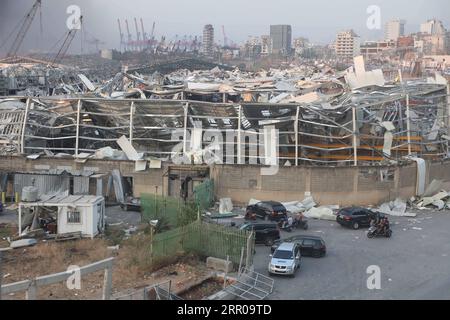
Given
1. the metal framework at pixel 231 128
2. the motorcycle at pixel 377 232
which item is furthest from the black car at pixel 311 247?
Result: the metal framework at pixel 231 128

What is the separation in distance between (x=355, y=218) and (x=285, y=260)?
15.4ft

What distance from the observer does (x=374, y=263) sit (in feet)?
40.0

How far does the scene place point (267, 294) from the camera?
1009cm

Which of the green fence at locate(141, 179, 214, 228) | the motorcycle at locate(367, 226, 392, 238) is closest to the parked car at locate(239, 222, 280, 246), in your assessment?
the green fence at locate(141, 179, 214, 228)

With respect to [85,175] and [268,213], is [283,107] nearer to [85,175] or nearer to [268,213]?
[268,213]

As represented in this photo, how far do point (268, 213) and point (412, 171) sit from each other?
559 centimetres

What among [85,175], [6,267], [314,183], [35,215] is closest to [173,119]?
[85,175]

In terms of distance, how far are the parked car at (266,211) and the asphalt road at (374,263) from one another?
72 centimetres

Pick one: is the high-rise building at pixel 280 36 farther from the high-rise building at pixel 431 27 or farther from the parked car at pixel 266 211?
the parked car at pixel 266 211

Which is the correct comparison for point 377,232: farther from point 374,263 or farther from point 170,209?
point 170,209

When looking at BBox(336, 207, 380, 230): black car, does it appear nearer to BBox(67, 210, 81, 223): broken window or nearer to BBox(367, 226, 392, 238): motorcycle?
BBox(367, 226, 392, 238): motorcycle

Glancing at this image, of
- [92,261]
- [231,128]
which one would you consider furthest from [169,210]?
[231,128]

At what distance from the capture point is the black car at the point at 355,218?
1533 centimetres

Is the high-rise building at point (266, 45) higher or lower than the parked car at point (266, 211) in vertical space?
higher
